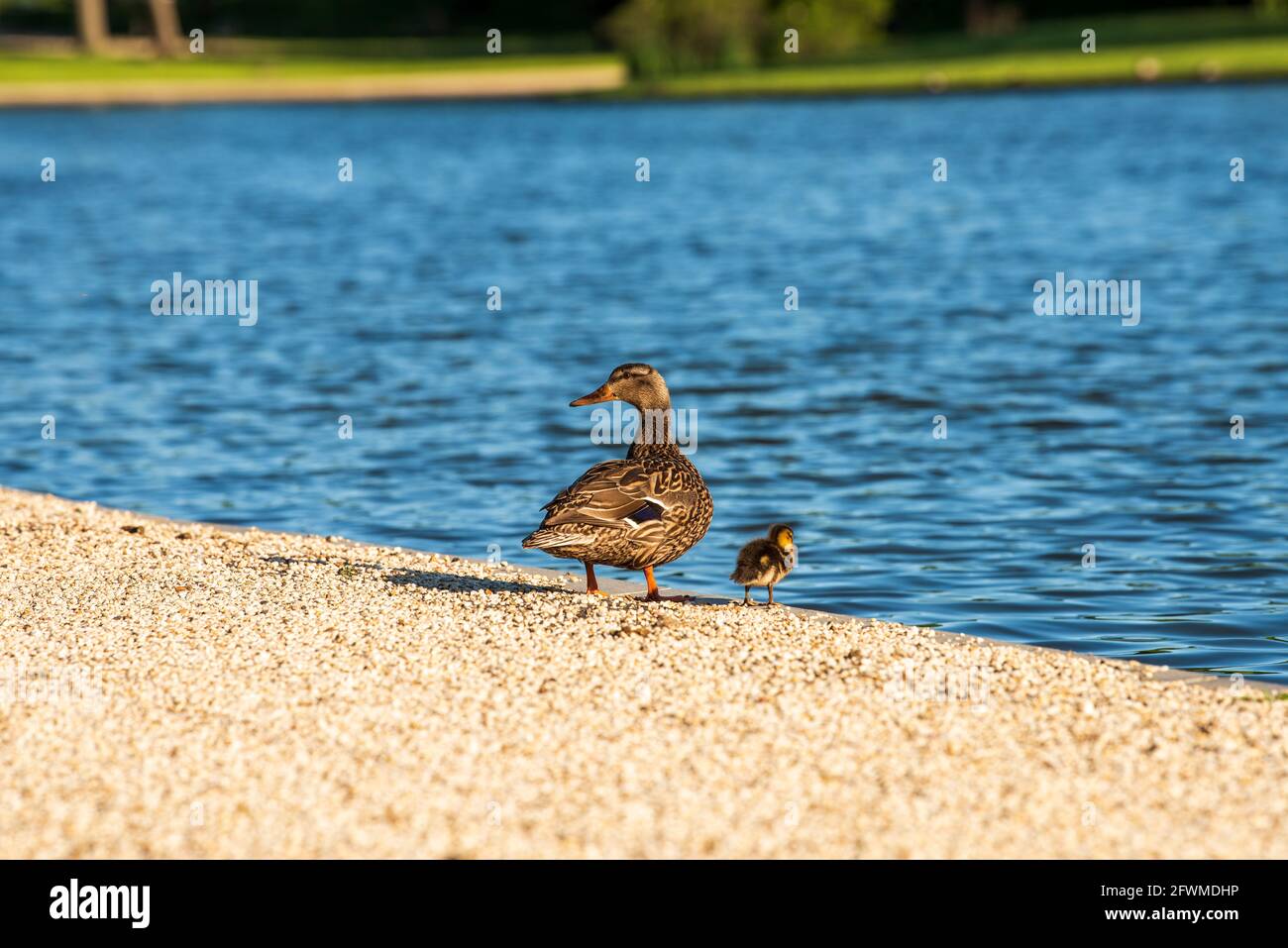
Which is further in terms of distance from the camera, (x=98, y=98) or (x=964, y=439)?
(x=98, y=98)

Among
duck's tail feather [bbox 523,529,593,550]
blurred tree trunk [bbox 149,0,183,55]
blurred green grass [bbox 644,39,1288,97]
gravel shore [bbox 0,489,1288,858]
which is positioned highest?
blurred tree trunk [bbox 149,0,183,55]

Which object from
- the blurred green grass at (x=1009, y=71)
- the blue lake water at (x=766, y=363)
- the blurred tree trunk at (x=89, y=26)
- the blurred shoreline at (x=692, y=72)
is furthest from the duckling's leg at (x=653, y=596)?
the blurred tree trunk at (x=89, y=26)

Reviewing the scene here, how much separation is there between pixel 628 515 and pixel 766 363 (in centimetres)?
1217

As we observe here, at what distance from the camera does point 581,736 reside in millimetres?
7887

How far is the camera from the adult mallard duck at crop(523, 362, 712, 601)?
10.2 metres

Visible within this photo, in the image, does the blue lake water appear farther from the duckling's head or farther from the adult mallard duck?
the adult mallard duck

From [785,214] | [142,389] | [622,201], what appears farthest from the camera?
[622,201]

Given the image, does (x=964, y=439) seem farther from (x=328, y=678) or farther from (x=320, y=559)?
(x=328, y=678)

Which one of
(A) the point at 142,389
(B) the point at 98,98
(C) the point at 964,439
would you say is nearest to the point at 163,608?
(C) the point at 964,439

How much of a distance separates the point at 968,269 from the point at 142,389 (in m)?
14.8

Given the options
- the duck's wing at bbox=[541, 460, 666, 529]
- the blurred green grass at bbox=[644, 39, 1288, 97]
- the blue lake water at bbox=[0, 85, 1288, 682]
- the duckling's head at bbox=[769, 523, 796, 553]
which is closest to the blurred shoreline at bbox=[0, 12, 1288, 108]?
the blurred green grass at bbox=[644, 39, 1288, 97]

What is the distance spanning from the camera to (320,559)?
1202cm

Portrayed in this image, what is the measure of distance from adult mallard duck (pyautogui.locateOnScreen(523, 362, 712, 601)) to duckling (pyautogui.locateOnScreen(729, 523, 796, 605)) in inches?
15.7
